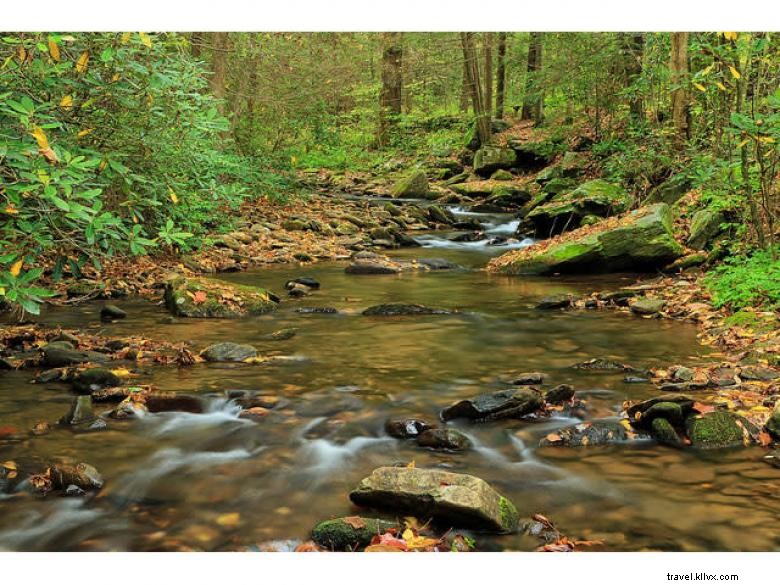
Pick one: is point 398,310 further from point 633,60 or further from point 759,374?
point 633,60

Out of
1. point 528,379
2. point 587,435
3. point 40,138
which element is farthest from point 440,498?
point 40,138

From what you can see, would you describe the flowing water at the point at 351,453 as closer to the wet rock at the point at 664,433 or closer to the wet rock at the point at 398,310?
the wet rock at the point at 664,433

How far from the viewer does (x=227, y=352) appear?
613 cm

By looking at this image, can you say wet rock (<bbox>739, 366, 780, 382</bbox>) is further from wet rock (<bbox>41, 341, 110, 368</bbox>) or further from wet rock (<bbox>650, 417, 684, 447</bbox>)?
wet rock (<bbox>41, 341, 110, 368</bbox>)

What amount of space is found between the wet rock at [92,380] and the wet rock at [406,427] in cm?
225

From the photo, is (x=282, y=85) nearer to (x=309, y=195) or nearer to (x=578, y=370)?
(x=309, y=195)

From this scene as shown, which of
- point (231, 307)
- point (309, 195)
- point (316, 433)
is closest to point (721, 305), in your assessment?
point (316, 433)

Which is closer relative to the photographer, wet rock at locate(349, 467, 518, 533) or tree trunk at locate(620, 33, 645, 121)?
wet rock at locate(349, 467, 518, 533)

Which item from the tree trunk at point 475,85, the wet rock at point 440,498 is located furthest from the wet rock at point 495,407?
the tree trunk at point 475,85

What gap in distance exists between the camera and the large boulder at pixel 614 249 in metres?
9.98

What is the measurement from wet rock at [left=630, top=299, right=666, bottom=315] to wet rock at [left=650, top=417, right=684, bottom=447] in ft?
12.0

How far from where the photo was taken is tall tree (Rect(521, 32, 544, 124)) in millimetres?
16634

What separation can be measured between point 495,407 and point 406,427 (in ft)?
2.19

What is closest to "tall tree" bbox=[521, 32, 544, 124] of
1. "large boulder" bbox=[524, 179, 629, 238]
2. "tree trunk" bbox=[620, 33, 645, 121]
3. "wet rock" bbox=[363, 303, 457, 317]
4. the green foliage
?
"tree trunk" bbox=[620, 33, 645, 121]
